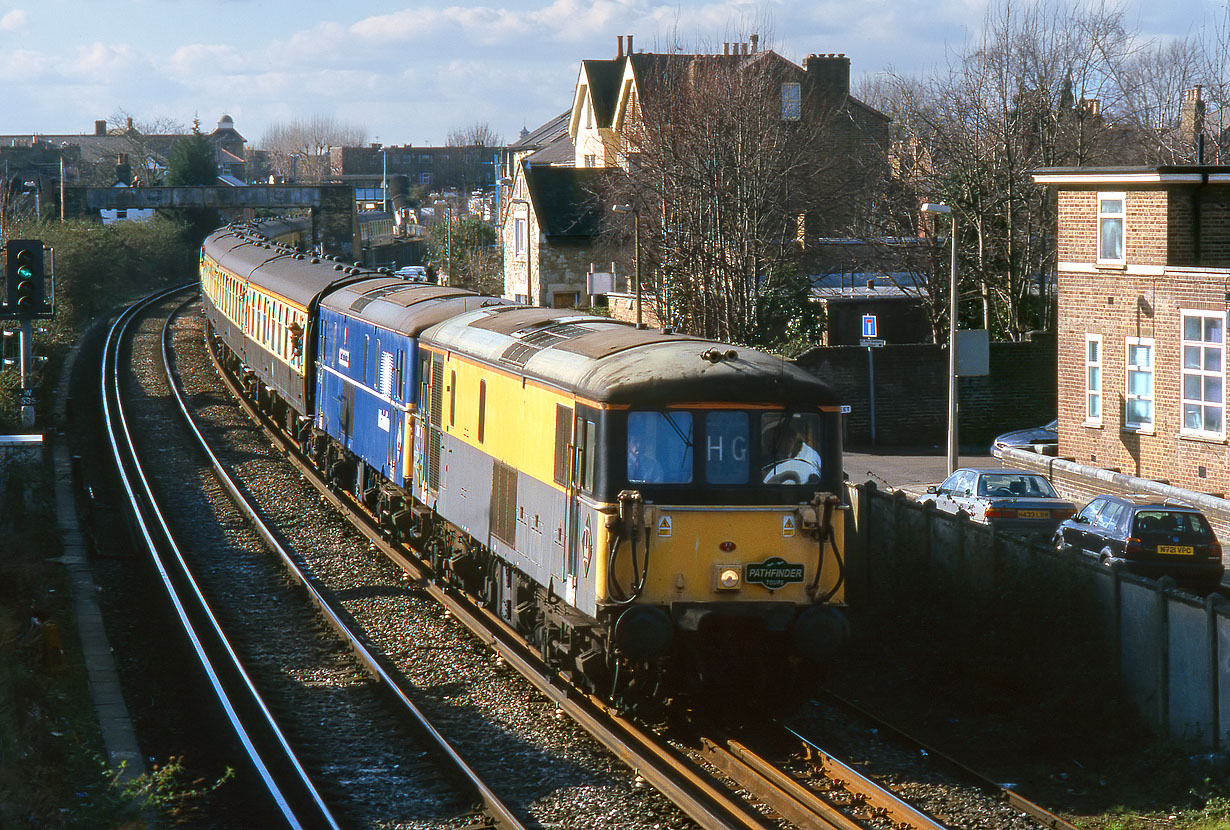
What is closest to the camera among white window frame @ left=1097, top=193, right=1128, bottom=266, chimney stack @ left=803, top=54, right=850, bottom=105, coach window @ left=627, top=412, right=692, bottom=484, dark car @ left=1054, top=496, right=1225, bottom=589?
coach window @ left=627, top=412, right=692, bottom=484

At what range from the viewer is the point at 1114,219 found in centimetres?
2514

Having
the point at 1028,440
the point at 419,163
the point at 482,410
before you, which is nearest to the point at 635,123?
the point at 1028,440

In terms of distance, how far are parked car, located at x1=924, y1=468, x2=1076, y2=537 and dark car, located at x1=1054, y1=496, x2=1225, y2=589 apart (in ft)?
7.08

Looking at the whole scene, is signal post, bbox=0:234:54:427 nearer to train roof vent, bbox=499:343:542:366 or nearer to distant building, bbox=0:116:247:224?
train roof vent, bbox=499:343:542:366

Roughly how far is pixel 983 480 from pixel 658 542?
12137 millimetres

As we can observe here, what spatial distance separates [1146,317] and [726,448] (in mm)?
16270

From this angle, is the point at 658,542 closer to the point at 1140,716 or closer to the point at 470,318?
the point at 1140,716

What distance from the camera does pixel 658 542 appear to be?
10.6m

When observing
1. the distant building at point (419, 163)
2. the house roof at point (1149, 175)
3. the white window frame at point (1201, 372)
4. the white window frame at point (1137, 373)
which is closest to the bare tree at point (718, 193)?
the house roof at point (1149, 175)

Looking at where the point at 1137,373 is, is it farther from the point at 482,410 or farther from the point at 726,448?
the point at 726,448

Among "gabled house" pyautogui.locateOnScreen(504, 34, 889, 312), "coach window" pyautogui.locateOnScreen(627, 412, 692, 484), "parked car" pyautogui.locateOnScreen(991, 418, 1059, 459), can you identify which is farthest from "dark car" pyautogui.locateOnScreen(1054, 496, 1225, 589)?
"gabled house" pyautogui.locateOnScreen(504, 34, 889, 312)

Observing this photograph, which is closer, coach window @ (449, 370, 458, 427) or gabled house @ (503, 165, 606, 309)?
coach window @ (449, 370, 458, 427)

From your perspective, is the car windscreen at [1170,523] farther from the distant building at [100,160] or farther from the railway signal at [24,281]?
the distant building at [100,160]

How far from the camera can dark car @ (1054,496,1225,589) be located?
17.9 m
